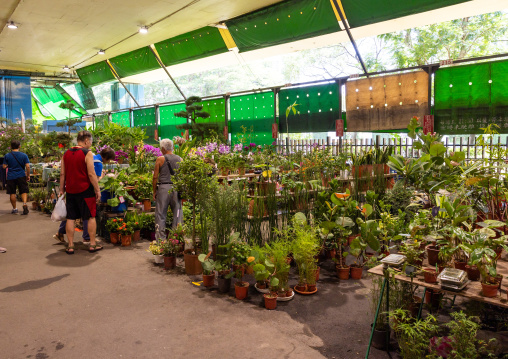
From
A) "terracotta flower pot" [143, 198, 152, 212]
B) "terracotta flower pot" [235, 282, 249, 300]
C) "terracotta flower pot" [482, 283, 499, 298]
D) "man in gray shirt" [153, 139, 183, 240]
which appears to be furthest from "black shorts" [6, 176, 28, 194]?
"terracotta flower pot" [482, 283, 499, 298]

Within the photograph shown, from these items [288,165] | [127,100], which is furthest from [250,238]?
[127,100]

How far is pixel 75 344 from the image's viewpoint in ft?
9.56

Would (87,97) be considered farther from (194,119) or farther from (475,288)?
(475,288)

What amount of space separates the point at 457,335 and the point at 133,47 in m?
11.8

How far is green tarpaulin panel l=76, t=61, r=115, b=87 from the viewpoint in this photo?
13719 mm

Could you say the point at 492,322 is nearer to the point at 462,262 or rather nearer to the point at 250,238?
the point at 462,262

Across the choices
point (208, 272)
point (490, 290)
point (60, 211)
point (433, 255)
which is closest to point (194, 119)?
point (60, 211)

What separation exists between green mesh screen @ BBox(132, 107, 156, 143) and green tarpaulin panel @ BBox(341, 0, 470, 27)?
848 centimetres

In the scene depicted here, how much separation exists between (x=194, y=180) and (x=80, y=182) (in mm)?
1720

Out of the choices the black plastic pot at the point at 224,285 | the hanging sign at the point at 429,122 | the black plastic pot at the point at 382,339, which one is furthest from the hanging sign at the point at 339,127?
the black plastic pot at the point at 382,339

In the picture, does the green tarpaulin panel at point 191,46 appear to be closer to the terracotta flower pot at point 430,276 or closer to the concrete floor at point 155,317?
the concrete floor at point 155,317

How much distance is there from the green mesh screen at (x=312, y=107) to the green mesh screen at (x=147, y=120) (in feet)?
19.6

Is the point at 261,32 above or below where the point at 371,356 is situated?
above

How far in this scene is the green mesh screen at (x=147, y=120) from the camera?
44.8 ft
